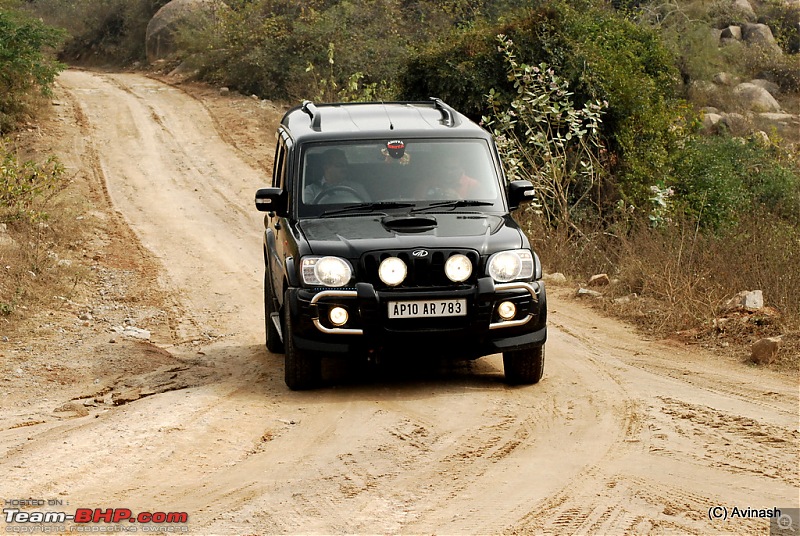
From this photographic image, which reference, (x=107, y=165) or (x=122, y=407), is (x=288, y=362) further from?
(x=107, y=165)

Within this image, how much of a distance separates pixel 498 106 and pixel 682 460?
1250 cm

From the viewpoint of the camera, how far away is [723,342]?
8898mm

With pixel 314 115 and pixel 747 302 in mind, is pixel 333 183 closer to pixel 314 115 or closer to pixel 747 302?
pixel 314 115

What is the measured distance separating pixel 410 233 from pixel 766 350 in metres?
3.05

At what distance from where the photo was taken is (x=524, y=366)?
24.5 feet

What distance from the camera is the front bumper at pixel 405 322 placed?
6.97m

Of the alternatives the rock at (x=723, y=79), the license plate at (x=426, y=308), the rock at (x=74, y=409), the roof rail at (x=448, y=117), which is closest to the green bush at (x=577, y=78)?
the roof rail at (x=448, y=117)

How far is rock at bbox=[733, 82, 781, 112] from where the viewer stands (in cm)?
3516

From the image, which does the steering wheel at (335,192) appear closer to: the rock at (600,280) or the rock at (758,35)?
the rock at (600,280)

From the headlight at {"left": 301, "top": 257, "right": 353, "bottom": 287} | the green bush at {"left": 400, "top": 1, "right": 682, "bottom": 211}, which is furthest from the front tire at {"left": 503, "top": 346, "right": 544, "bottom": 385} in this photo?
the green bush at {"left": 400, "top": 1, "right": 682, "bottom": 211}

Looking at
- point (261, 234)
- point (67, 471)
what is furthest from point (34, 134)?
point (67, 471)

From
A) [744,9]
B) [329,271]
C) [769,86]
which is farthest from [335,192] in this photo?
[744,9]

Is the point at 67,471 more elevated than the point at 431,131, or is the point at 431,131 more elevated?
the point at 431,131

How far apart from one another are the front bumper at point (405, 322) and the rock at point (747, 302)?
3.03 metres
